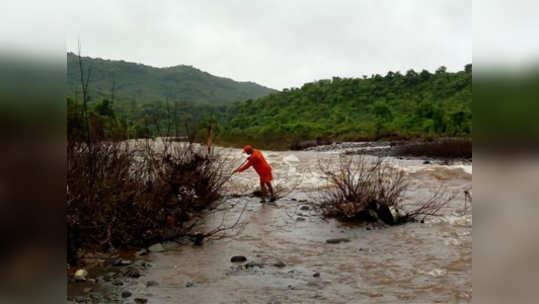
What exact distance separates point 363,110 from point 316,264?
2197 inches

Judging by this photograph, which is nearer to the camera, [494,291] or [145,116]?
[494,291]

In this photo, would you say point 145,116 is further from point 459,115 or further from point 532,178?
point 459,115

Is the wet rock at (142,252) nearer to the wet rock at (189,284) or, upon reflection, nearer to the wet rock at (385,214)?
the wet rock at (189,284)

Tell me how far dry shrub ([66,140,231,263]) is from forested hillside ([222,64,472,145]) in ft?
111

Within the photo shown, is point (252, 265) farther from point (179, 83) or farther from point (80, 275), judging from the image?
point (179, 83)

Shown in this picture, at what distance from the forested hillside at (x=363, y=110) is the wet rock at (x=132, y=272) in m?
37.8

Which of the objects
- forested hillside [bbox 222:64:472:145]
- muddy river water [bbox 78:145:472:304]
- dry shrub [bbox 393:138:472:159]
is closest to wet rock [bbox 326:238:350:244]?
muddy river water [bbox 78:145:472:304]

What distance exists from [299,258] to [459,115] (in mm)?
38556

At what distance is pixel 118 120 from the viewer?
9.46 m

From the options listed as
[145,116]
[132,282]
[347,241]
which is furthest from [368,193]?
[132,282]

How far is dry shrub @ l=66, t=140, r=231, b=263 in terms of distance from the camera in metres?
5.42

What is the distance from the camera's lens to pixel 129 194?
7082 mm

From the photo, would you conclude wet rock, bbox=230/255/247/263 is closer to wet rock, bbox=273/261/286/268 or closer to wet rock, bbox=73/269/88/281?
wet rock, bbox=273/261/286/268

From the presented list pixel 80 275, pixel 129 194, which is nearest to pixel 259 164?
pixel 129 194
